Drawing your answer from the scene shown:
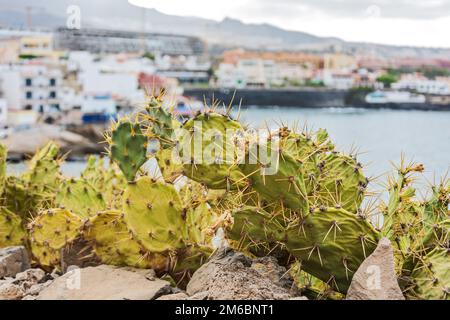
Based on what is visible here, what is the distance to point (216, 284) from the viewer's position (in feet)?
6.93

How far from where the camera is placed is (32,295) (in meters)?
2.34

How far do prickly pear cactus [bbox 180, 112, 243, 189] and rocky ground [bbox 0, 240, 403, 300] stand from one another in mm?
240

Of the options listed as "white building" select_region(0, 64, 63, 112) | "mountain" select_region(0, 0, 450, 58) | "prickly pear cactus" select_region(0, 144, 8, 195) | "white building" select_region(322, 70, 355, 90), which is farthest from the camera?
"white building" select_region(0, 64, 63, 112)

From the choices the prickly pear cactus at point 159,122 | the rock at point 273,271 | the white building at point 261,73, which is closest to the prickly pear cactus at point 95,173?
the prickly pear cactus at point 159,122

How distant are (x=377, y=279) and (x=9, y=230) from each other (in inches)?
79.6

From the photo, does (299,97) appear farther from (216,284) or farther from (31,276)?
(216,284)

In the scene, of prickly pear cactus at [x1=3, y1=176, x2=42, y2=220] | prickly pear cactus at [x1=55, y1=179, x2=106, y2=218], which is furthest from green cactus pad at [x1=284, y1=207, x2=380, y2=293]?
prickly pear cactus at [x1=3, y1=176, x2=42, y2=220]

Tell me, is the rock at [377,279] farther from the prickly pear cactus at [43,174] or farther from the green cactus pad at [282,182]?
the prickly pear cactus at [43,174]

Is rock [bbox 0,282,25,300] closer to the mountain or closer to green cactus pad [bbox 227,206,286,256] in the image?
green cactus pad [bbox 227,206,286,256]

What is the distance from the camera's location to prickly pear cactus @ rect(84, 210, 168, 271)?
249 centimetres

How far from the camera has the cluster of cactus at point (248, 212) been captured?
2105mm

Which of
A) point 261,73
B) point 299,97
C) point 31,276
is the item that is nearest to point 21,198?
point 31,276

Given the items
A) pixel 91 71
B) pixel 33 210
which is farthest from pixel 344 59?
pixel 33 210
